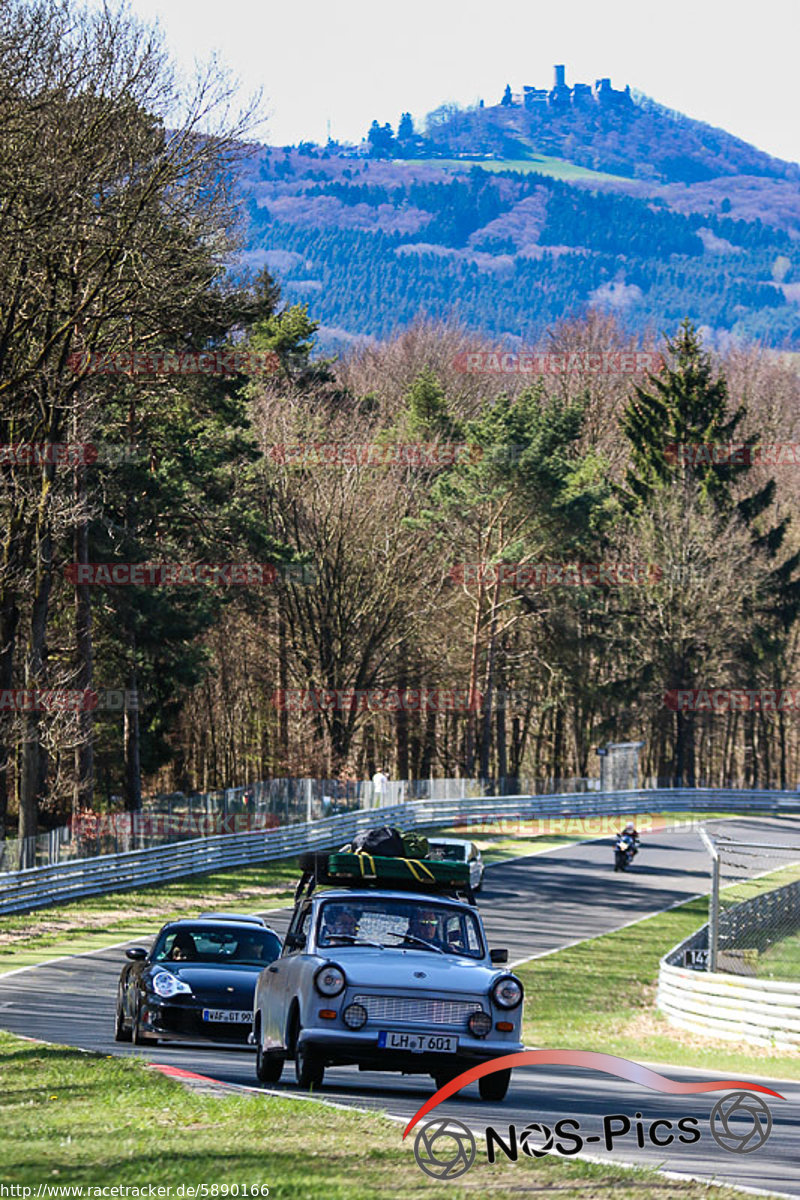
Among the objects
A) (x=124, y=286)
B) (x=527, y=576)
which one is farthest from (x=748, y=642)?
(x=124, y=286)

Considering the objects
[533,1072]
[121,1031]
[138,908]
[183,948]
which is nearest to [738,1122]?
[533,1072]

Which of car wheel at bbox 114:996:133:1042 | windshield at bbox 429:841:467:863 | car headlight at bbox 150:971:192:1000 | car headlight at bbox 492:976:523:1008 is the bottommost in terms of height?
windshield at bbox 429:841:467:863

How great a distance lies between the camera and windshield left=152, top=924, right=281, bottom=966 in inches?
643

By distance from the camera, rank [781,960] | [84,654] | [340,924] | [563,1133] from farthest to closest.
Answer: [84,654] < [781,960] < [340,924] < [563,1133]

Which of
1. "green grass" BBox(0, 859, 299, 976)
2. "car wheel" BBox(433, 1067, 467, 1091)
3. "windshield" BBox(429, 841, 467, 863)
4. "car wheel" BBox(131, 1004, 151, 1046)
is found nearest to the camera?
"car wheel" BBox(433, 1067, 467, 1091)

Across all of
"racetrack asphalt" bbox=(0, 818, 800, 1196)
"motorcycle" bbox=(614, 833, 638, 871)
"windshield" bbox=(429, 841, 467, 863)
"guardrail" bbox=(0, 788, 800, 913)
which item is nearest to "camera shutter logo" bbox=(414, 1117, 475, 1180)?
"racetrack asphalt" bbox=(0, 818, 800, 1196)

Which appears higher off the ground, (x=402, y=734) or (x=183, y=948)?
(x=183, y=948)

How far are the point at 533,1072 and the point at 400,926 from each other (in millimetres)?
3408

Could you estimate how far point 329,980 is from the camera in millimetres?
11086

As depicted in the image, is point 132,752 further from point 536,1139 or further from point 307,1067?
point 536,1139

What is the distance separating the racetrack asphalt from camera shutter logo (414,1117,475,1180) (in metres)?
0.13

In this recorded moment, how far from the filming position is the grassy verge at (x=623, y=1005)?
61.8ft

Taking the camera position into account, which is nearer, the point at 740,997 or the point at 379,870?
the point at 379,870

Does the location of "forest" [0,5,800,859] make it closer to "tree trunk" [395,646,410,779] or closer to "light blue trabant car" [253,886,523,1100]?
"tree trunk" [395,646,410,779]
